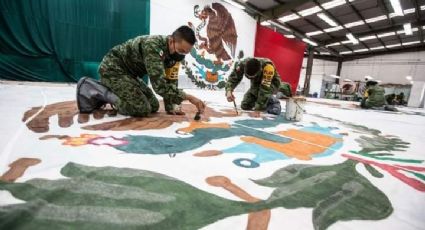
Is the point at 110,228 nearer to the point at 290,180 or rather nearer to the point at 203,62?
the point at 290,180

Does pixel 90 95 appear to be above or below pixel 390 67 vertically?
below

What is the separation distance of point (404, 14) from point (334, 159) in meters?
11.2

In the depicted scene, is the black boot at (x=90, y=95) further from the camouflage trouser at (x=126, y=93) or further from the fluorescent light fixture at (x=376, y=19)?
the fluorescent light fixture at (x=376, y=19)

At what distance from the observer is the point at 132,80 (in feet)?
6.84

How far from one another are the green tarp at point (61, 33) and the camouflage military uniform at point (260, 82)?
379cm

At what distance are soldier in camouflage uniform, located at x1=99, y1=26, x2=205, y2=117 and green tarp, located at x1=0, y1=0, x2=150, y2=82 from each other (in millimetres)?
3883

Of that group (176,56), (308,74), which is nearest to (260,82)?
(176,56)

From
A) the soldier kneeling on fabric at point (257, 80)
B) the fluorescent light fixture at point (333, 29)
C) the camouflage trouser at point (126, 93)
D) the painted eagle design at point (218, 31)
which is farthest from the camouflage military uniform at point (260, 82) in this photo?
the fluorescent light fixture at point (333, 29)

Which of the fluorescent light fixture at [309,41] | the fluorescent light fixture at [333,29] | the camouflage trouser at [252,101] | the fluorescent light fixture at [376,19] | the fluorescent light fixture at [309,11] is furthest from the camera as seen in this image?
the fluorescent light fixture at [309,41]

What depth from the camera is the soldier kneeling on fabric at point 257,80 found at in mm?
2693

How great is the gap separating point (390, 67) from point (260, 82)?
56.8 ft

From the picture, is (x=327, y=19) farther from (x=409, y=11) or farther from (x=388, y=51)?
(x=388, y=51)

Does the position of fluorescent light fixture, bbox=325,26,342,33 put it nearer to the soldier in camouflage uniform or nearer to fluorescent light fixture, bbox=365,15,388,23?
fluorescent light fixture, bbox=365,15,388,23

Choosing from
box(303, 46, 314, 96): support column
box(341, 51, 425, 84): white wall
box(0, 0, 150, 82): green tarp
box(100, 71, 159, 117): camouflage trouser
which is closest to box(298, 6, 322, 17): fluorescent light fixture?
box(303, 46, 314, 96): support column
